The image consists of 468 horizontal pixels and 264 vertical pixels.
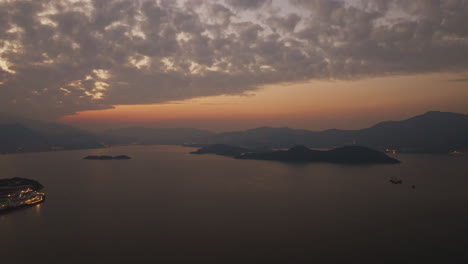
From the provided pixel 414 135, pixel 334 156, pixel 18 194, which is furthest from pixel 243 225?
pixel 414 135

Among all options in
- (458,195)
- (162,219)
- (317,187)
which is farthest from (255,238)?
(458,195)

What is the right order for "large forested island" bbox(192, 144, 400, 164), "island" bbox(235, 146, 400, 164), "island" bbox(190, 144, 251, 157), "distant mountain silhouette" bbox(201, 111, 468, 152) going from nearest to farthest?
1. "island" bbox(235, 146, 400, 164)
2. "large forested island" bbox(192, 144, 400, 164)
3. "island" bbox(190, 144, 251, 157)
4. "distant mountain silhouette" bbox(201, 111, 468, 152)

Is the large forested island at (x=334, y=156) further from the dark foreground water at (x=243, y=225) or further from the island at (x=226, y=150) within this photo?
the dark foreground water at (x=243, y=225)

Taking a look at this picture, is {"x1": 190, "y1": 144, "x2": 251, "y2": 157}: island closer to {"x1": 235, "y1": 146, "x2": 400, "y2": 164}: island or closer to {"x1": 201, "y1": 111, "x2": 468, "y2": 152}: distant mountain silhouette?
{"x1": 235, "y1": 146, "x2": 400, "y2": 164}: island

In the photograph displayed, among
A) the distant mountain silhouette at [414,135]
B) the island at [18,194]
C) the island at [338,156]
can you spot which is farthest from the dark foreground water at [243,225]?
the distant mountain silhouette at [414,135]

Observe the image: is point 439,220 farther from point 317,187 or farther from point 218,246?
point 218,246

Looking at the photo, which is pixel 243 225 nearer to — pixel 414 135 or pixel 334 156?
pixel 334 156

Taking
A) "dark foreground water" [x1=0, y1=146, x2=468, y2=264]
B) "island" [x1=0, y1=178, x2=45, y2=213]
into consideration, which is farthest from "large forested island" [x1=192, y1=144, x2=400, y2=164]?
"island" [x1=0, y1=178, x2=45, y2=213]
